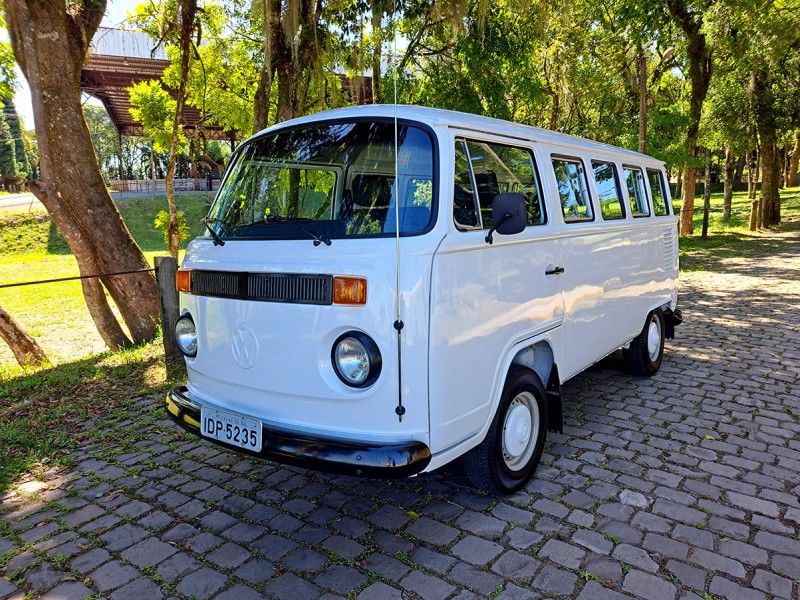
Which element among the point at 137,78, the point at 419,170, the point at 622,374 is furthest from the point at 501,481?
the point at 137,78

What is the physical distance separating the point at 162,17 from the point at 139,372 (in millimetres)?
6086

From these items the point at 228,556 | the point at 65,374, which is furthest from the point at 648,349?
the point at 65,374

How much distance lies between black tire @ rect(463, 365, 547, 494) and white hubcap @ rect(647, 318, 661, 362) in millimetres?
2638

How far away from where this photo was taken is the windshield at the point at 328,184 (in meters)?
2.97

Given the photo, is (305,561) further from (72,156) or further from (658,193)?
(72,156)

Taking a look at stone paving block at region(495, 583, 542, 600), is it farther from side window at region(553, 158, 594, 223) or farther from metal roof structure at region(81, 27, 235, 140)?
metal roof structure at region(81, 27, 235, 140)

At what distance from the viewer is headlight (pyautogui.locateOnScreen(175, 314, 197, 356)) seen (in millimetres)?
3584

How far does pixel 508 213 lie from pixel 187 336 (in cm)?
213

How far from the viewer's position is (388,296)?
269 centimetres

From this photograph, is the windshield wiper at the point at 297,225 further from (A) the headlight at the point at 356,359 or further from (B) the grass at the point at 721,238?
(B) the grass at the point at 721,238

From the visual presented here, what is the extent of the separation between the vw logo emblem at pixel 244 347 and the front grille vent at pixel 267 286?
20cm

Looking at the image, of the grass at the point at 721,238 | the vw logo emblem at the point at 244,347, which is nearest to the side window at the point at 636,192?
the vw logo emblem at the point at 244,347

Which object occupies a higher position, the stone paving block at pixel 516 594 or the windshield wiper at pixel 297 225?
the windshield wiper at pixel 297 225

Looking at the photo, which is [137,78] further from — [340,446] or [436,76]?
[340,446]
